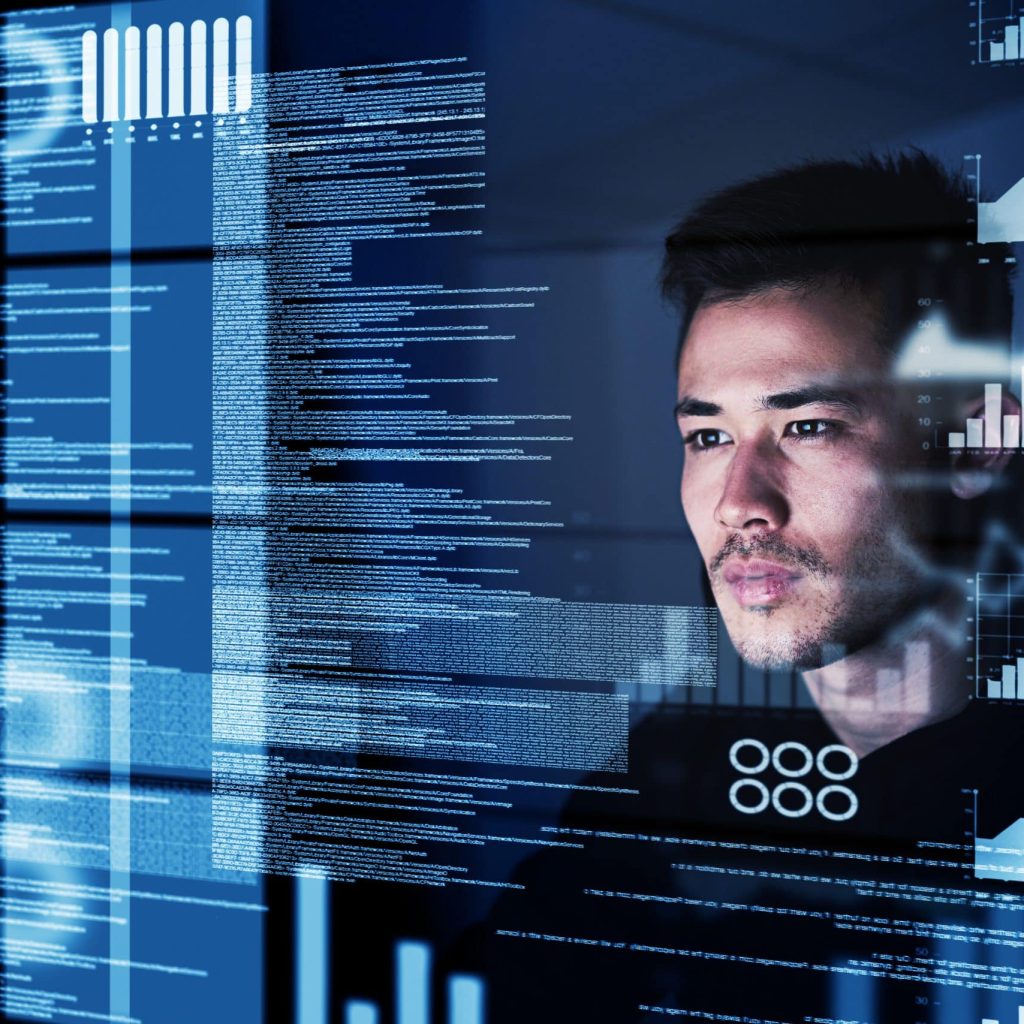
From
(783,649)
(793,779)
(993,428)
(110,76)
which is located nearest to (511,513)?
(783,649)

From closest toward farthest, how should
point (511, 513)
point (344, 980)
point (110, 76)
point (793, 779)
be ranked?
point (793, 779), point (511, 513), point (344, 980), point (110, 76)

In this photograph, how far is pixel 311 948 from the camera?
169cm

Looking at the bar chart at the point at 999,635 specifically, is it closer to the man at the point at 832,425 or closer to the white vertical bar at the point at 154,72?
the man at the point at 832,425

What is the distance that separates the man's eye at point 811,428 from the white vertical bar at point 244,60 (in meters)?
0.90

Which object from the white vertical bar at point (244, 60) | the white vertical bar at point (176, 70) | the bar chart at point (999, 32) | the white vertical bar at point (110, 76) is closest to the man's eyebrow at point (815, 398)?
the bar chart at point (999, 32)

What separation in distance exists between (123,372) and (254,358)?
0.75 feet

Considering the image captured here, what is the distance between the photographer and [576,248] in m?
1.53

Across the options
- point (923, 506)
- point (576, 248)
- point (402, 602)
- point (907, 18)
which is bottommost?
point (402, 602)

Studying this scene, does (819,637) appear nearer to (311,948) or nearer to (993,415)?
(993,415)

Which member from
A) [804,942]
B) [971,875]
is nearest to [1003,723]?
[971,875]

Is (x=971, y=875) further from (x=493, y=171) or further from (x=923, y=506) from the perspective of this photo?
(x=493, y=171)

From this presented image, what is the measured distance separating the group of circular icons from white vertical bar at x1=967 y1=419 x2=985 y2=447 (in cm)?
40

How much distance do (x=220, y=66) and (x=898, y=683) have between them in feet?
4.15

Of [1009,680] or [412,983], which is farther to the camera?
[412,983]
